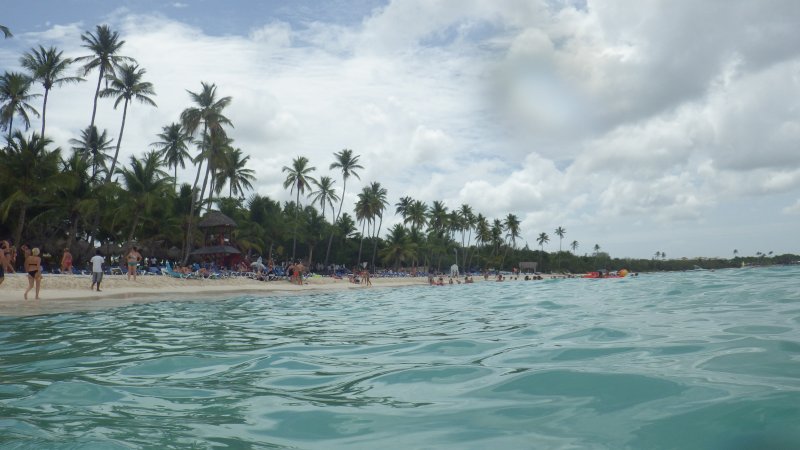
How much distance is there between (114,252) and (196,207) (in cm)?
814

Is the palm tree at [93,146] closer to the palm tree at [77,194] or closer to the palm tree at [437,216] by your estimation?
the palm tree at [77,194]

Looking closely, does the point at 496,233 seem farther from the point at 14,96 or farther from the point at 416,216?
the point at 14,96

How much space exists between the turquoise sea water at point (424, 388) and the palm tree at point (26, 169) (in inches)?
1035

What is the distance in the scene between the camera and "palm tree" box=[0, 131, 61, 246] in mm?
28391

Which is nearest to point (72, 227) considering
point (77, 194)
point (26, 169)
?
point (77, 194)

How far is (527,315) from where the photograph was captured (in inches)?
360

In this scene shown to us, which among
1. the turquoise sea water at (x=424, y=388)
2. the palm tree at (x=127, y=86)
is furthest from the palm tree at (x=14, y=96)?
the turquoise sea water at (x=424, y=388)

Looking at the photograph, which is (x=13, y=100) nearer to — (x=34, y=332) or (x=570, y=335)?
(x=34, y=332)

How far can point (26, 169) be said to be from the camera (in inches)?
1134

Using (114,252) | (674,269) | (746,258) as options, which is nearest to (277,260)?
(114,252)

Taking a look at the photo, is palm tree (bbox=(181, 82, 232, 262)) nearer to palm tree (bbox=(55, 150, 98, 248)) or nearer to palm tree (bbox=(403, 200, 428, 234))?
palm tree (bbox=(55, 150, 98, 248))

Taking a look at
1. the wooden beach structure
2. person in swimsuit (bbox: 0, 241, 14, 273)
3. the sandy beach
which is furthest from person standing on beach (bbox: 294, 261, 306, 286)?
person in swimsuit (bbox: 0, 241, 14, 273)

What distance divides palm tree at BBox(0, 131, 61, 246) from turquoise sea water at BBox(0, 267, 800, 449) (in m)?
26.3

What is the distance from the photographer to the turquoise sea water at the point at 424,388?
2648mm
